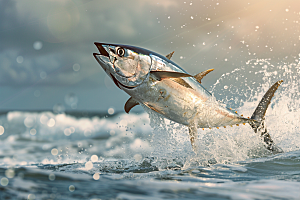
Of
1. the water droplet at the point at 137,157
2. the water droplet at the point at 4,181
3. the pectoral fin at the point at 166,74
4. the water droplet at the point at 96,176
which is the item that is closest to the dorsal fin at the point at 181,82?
the pectoral fin at the point at 166,74

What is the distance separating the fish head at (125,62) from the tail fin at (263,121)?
3489 mm

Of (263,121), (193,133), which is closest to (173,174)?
(193,133)

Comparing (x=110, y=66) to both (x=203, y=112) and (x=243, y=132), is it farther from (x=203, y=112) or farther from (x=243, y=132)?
(x=243, y=132)

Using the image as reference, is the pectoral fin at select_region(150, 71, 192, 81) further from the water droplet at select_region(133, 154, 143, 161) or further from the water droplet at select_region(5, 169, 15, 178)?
the water droplet at select_region(5, 169, 15, 178)

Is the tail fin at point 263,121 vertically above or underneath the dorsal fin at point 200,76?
underneath

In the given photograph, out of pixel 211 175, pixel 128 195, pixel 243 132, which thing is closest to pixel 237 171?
pixel 211 175

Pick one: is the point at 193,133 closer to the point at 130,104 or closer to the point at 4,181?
the point at 130,104

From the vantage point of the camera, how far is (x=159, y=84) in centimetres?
384

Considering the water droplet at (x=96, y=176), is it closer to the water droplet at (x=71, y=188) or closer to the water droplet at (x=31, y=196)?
the water droplet at (x=71, y=188)

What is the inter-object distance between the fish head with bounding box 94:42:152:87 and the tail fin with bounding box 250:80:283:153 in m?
3.49

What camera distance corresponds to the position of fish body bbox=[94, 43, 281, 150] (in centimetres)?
369

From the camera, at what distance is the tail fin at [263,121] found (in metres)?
5.67

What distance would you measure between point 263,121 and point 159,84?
349cm

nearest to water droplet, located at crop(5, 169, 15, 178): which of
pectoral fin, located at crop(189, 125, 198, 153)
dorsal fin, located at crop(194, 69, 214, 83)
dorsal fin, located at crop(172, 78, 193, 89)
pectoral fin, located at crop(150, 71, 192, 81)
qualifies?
pectoral fin, located at crop(150, 71, 192, 81)
